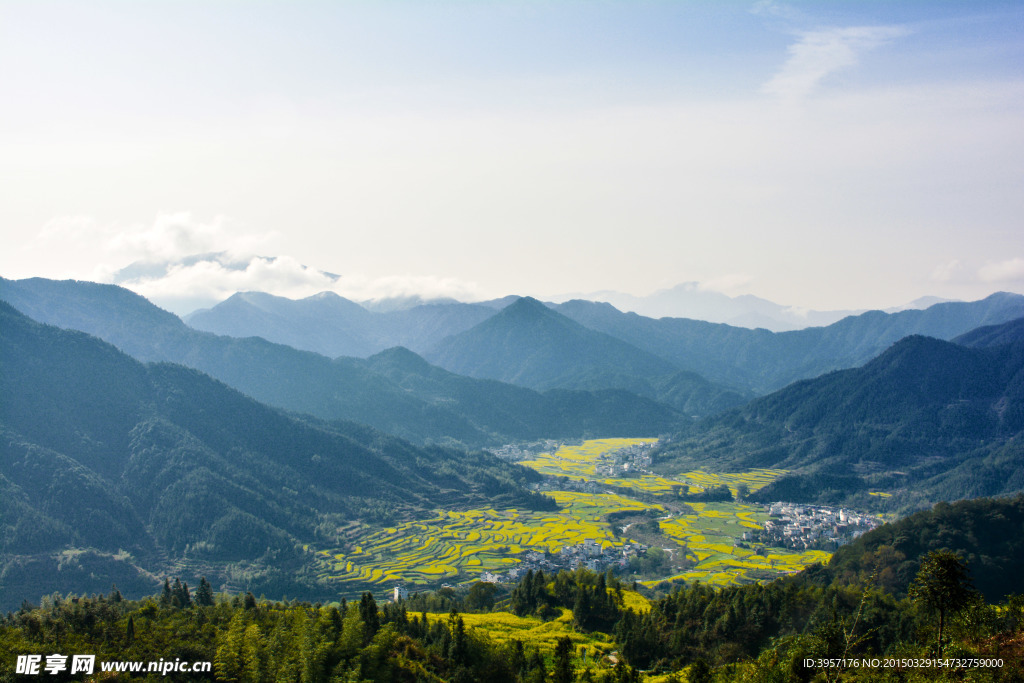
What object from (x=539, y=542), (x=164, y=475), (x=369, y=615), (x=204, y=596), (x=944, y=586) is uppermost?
(x=944, y=586)

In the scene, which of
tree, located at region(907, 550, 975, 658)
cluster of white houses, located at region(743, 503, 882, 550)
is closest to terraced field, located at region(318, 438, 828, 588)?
cluster of white houses, located at region(743, 503, 882, 550)

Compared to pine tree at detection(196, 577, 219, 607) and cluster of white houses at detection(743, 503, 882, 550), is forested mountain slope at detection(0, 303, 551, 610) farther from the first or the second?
cluster of white houses at detection(743, 503, 882, 550)

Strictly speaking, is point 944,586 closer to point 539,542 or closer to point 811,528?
point 539,542

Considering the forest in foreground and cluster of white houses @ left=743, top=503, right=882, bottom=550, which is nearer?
the forest in foreground

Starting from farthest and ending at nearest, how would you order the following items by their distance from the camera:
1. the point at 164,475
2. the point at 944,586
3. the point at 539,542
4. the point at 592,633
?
1. the point at 164,475
2. the point at 539,542
3. the point at 592,633
4. the point at 944,586

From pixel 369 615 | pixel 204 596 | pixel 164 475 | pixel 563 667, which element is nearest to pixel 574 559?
pixel 204 596

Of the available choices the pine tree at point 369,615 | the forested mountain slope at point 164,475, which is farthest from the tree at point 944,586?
the forested mountain slope at point 164,475

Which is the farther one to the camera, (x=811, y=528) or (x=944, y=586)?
(x=811, y=528)
